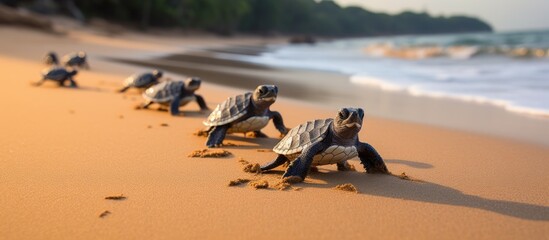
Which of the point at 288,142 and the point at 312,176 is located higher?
the point at 288,142

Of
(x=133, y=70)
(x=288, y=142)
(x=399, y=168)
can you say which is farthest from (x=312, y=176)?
(x=133, y=70)

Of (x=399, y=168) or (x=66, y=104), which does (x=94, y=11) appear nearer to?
(x=66, y=104)

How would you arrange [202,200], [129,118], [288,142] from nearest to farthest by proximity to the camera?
[202,200]
[288,142]
[129,118]

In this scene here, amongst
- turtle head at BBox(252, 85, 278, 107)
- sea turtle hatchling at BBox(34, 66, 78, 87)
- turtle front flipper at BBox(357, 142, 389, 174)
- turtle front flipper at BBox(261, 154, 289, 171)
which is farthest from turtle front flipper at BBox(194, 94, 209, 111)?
turtle front flipper at BBox(357, 142, 389, 174)

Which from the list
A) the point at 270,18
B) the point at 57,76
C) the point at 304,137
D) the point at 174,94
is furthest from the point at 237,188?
the point at 270,18

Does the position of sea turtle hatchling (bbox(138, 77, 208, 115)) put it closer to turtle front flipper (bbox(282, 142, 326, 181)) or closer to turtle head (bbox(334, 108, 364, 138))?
turtle front flipper (bbox(282, 142, 326, 181))

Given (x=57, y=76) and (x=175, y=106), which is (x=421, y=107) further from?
(x=57, y=76)
